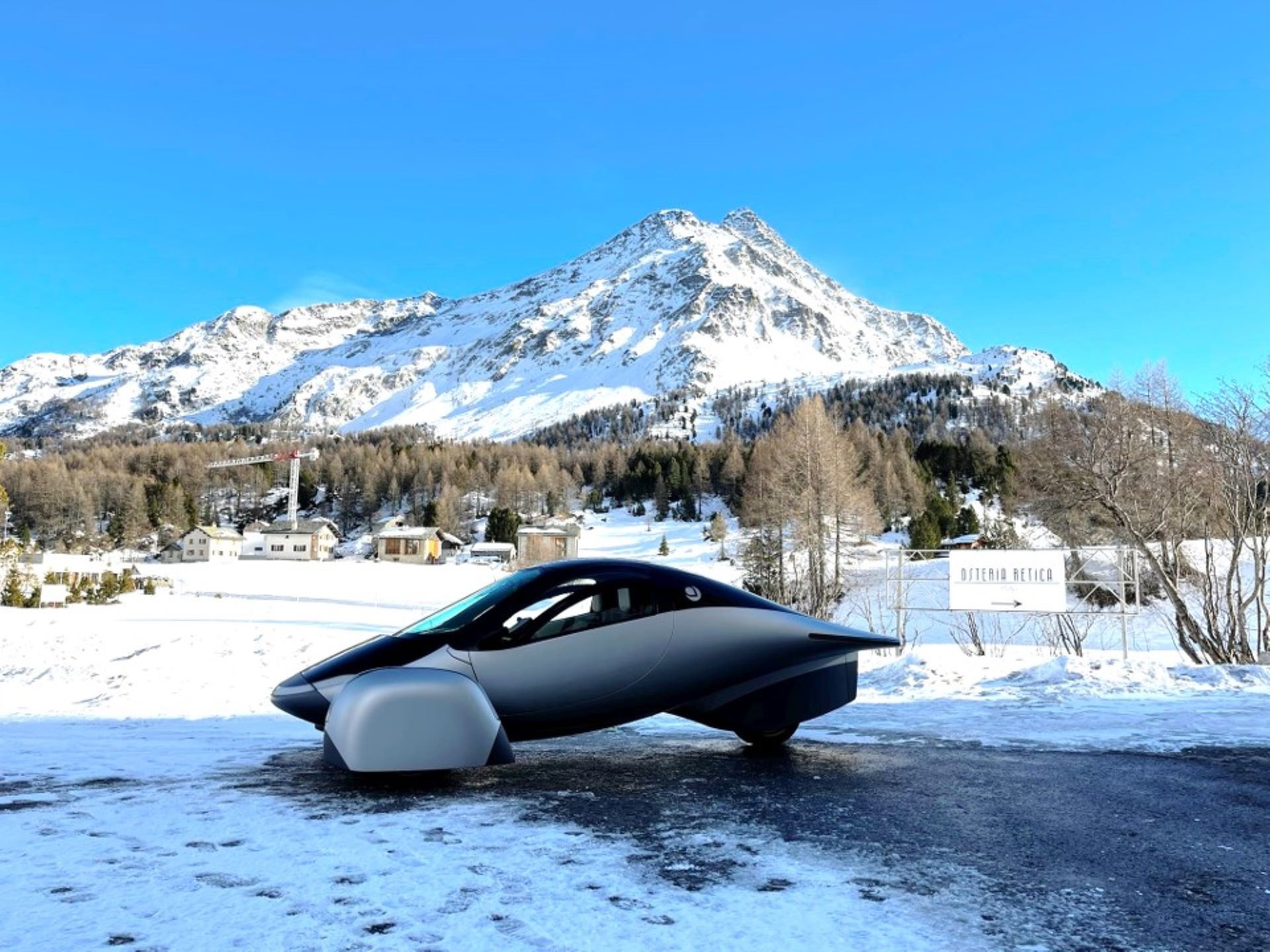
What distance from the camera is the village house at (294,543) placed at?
104438 millimetres

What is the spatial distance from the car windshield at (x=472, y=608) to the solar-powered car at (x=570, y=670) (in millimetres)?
20

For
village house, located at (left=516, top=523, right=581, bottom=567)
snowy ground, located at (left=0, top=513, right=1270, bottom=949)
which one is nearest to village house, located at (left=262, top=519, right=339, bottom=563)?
village house, located at (left=516, top=523, right=581, bottom=567)

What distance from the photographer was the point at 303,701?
573 cm

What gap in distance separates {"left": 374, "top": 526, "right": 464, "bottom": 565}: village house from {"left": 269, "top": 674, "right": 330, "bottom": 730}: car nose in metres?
96.1

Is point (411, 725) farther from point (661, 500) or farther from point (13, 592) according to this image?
point (661, 500)

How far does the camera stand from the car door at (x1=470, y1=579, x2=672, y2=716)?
5785mm

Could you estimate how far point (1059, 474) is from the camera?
21.7m

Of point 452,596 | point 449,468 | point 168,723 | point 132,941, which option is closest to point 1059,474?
point 168,723

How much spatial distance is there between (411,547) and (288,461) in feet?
294

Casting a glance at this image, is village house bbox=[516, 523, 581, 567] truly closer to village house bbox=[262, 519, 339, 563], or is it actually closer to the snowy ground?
village house bbox=[262, 519, 339, 563]

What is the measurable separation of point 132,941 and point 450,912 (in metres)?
1.08

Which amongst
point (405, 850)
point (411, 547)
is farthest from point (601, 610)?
point (411, 547)

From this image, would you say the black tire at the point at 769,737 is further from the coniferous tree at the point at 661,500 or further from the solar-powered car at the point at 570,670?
the coniferous tree at the point at 661,500

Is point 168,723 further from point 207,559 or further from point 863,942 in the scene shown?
point 207,559
